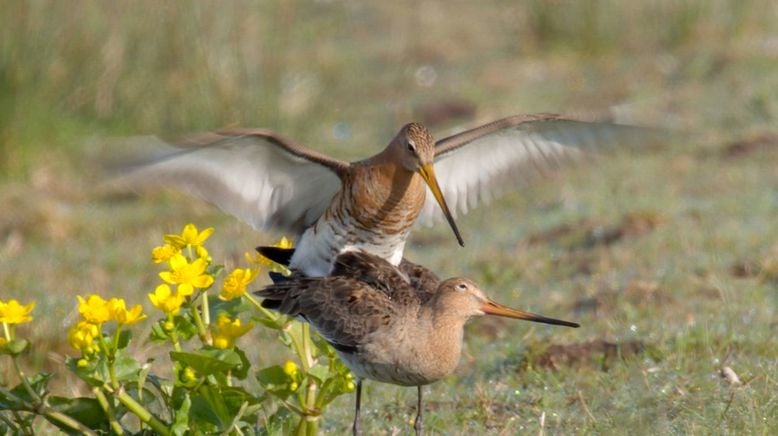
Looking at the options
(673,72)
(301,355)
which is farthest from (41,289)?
(673,72)

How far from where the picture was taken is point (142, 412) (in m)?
4.29

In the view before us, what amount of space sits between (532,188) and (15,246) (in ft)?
11.8

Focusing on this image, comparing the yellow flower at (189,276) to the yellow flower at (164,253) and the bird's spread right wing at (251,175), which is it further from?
the bird's spread right wing at (251,175)

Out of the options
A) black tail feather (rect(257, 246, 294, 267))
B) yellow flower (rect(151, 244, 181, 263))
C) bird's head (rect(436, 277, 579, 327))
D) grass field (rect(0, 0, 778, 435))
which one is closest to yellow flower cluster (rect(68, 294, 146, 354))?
yellow flower (rect(151, 244, 181, 263))

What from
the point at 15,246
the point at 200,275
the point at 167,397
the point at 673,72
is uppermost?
the point at 673,72

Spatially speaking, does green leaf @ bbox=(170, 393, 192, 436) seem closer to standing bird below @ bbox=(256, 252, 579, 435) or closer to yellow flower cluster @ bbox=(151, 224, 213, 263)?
yellow flower cluster @ bbox=(151, 224, 213, 263)

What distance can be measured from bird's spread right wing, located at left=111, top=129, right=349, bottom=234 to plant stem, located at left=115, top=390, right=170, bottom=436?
123cm

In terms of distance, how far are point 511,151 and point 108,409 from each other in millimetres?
2359

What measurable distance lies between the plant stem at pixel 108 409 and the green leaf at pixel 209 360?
0.82 ft

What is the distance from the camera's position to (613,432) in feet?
15.8

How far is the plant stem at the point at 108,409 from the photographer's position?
168 inches

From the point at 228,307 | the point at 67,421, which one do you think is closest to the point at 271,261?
the point at 228,307

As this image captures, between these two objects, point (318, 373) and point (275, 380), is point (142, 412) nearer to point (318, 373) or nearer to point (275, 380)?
point (275, 380)

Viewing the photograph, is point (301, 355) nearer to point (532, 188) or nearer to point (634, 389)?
point (634, 389)
